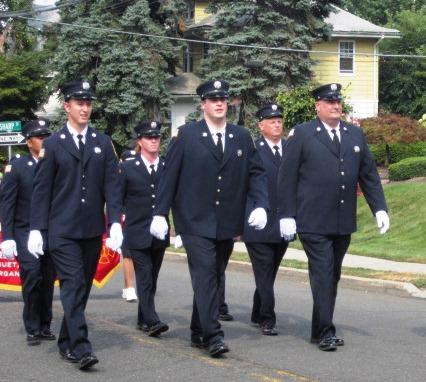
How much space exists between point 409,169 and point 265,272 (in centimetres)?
1618

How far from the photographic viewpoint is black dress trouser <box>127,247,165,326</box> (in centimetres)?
923

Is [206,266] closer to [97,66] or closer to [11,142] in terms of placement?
[11,142]

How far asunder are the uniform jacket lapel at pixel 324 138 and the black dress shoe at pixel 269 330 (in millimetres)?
1808

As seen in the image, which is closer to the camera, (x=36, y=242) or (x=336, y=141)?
(x=36, y=242)

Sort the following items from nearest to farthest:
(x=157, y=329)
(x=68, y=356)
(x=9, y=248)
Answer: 1. (x=68, y=356)
2. (x=9, y=248)
3. (x=157, y=329)

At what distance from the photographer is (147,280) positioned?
934cm

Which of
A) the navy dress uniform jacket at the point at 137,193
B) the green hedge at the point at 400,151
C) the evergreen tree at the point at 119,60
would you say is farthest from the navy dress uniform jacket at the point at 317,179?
the evergreen tree at the point at 119,60

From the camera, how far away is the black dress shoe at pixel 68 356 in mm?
7810

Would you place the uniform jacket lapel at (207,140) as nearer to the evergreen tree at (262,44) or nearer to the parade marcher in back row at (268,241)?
the parade marcher in back row at (268,241)

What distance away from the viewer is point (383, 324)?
984 cm

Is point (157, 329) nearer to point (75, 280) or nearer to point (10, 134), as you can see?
point (75, 280)

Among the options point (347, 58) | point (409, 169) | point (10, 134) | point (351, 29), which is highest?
point (351, 29)

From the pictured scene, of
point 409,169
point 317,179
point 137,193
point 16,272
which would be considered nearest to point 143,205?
point 137,193

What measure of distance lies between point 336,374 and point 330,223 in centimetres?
159
